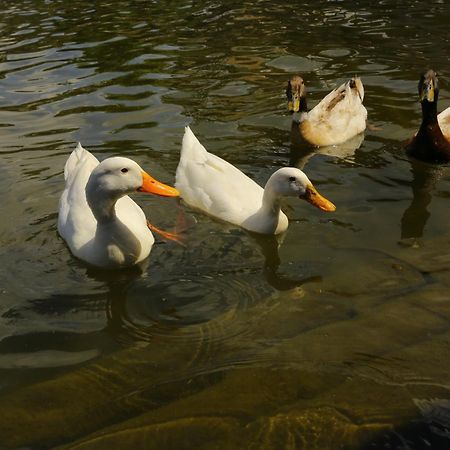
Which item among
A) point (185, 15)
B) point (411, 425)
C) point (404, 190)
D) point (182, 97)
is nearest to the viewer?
point (411, 425)

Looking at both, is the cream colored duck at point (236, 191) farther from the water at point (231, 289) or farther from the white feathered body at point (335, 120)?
the white feathered body at point (335, 120)

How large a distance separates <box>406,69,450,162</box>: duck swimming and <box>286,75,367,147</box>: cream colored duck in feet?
3.24

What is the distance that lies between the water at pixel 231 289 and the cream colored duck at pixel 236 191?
0.16 metres

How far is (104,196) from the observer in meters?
5.73

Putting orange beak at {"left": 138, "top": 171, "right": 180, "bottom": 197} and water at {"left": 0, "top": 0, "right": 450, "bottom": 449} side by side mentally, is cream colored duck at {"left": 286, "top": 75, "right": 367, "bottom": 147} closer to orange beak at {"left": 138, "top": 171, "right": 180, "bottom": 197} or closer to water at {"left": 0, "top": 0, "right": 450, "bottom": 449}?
water at {"left": 0, "top": 0, "right": 450, "bottom": 449}

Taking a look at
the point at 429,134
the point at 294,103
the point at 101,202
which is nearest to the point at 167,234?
the point at 101,202

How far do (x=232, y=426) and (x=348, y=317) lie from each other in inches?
56.5

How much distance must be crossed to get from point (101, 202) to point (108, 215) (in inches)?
5.6

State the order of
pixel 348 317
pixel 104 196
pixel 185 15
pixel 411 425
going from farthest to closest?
pixel 185 15
pixel 104 196
pixel 348 317
pixel 411 425

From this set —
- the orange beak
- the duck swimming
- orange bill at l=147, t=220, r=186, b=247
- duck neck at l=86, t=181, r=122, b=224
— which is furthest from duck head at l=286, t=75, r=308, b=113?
duck neck at l=86, t=181, r=122, b=224

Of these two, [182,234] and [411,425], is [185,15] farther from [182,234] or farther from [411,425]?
[411,425]

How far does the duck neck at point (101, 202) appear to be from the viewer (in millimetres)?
5723

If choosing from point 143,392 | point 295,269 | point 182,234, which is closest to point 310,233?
point 295,269

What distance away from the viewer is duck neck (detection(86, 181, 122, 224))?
5.72 metres
